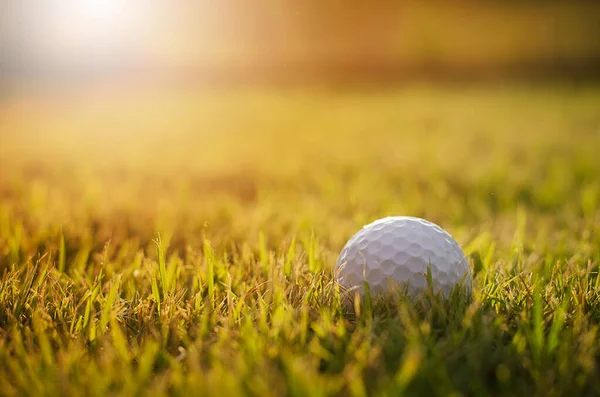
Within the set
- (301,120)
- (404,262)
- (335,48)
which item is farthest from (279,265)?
(335,48)

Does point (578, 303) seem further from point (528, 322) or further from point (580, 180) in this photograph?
point (580, 180)

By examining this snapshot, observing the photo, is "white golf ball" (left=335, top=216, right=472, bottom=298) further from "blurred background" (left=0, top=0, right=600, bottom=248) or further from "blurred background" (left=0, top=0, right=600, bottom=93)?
"blurred background" (left=0, top=0, right=600, bottom=93)

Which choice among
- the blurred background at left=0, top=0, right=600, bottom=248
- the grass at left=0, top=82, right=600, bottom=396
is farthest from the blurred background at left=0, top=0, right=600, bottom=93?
the grass at left=0, top=82, right=600, bottom=396

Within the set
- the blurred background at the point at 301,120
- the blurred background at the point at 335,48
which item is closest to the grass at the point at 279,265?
the blurred background at the point at 301,120

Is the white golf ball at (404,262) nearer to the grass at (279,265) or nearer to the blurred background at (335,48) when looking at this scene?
the grass at (279,265)

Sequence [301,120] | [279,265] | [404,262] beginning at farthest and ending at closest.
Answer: [301,120] < [279,265] < [404,262]

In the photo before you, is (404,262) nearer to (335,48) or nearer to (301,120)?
(301,120)
